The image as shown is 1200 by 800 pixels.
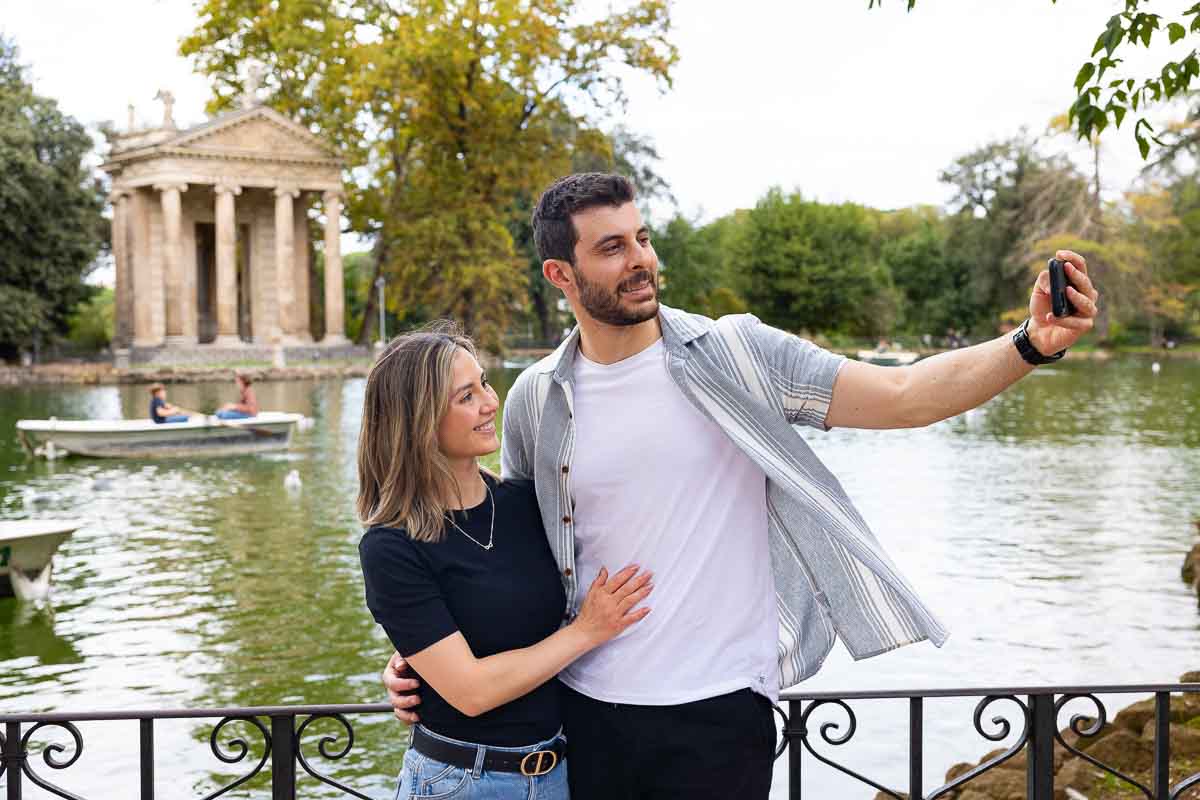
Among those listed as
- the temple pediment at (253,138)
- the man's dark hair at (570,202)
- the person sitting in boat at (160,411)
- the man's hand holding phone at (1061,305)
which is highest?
the temple pediment at (253,138)

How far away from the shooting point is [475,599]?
110 inches

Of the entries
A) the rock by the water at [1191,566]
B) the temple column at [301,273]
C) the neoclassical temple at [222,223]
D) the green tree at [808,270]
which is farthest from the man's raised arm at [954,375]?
the green tree at [808,270]

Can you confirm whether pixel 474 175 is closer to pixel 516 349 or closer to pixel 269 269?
→ pixel 269 269

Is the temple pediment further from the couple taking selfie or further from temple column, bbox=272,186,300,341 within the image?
the couple taking selfie

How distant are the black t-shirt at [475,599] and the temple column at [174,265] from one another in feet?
198

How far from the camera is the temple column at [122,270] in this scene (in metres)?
65.1

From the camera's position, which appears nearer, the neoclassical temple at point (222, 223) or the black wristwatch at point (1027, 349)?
the black wristwatch at point (1027, 349)

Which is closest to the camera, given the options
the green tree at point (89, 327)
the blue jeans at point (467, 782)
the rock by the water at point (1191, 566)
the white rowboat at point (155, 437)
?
the blue jeans at point (467, 782)

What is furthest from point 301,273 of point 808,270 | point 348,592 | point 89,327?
point 348,592

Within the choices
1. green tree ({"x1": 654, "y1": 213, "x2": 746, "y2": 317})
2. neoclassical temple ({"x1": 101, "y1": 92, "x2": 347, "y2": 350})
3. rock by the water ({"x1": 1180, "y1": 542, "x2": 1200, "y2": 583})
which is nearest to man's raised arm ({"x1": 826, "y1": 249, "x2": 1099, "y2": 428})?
rock by the water ({"x1": 1180, "y1": 542, "x2": 1200, "y2": 583})

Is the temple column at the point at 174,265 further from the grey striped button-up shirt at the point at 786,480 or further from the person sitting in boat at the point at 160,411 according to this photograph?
the grey striped button-up shirt at the point at 786,480

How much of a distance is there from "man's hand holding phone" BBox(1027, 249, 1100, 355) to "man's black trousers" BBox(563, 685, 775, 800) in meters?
0.96

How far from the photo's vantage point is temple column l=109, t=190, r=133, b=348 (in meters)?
65.1

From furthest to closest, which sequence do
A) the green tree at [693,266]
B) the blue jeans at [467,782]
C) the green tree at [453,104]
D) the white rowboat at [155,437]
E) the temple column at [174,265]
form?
the green tree at [693,266] → the temple column at [174,265] → the green tree at [453,104] → the white rowboat at [155,437] → the blue jeans at [467,782]
